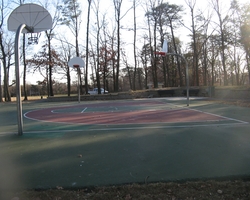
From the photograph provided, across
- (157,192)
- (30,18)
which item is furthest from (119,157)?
(30,18)

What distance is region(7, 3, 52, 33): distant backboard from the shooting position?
26.2 feet

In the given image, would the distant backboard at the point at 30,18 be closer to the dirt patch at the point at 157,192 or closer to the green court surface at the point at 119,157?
the green court surface at the point at 119,157

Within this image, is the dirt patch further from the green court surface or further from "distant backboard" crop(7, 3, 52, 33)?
"distant backboard" crop(7, 3, 52, 33)

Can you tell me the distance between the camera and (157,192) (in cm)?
344

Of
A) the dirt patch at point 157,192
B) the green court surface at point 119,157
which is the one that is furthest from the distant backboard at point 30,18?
the dirt patch at point 157,192

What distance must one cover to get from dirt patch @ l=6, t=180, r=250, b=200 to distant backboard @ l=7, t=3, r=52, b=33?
643 cm

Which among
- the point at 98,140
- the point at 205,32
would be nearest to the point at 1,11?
the point at 205,32

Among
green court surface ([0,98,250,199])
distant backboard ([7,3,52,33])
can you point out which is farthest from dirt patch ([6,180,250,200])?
distant backboard ([7,3,52,33])

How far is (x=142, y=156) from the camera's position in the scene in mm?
5102

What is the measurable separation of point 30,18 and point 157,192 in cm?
744

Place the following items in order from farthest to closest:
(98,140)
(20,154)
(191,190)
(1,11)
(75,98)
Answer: (1,11)
(75,98)
(98,140)
(20,154)
(191,190)

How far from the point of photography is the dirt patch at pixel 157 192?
3.32 meters

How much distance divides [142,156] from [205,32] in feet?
124

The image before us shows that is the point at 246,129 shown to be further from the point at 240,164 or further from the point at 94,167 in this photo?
the point at 94,167
